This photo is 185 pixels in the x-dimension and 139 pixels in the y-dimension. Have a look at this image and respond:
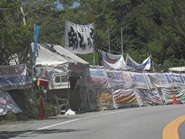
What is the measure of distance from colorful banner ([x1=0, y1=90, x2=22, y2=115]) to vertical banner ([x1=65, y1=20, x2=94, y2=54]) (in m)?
6.24

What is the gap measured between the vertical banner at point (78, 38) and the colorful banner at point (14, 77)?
15.6 feet

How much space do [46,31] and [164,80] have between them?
9845 mm

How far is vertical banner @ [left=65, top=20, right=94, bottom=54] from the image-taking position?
26.0 m

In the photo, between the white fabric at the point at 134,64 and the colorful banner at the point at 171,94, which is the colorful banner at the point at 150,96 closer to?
the colorful banner at the point at 171,94

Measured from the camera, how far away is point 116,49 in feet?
212

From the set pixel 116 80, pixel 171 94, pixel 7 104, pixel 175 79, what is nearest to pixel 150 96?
pixel 171 94

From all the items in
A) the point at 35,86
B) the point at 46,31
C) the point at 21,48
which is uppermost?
the point at 46,31

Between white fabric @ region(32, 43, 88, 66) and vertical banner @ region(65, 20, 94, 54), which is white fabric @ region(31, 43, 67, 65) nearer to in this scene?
white fabric @ region(32, 43, 88, 66)

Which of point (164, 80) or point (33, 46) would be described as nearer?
point (33, 46)

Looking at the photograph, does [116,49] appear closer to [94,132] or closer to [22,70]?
[22,70]

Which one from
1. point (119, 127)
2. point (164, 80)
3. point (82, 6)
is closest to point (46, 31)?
point (164, 80)

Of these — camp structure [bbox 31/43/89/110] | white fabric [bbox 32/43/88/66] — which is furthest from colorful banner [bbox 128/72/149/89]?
white fabric [bbox 32/43/88/66]

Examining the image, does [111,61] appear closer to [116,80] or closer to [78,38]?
[116,80]

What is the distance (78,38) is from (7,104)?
7.96 metres
